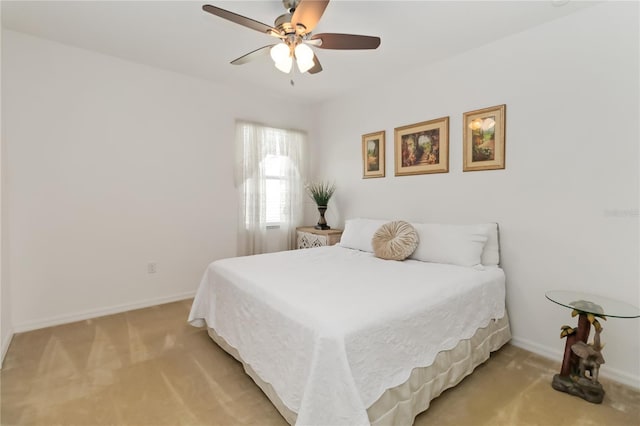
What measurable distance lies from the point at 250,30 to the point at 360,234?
6.76 ft

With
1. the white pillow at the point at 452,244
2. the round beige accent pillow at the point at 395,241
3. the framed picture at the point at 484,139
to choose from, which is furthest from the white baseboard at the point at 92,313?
the framed picture at the point at 484,139

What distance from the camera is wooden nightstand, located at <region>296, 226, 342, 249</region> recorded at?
12.0 feet

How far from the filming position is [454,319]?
184cm

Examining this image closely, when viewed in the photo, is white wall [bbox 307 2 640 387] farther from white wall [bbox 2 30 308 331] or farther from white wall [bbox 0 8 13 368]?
white wall [bbox 0 8 13 368]

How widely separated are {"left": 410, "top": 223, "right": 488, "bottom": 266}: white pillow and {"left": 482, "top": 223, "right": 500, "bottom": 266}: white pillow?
5 cm

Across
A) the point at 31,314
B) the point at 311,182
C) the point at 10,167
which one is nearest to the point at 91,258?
the point at 31,314

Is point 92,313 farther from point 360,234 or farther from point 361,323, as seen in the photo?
point 361,323

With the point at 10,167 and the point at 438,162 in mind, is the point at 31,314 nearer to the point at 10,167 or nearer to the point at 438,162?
the point at 10,167

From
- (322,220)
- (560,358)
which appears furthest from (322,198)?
(560,358)

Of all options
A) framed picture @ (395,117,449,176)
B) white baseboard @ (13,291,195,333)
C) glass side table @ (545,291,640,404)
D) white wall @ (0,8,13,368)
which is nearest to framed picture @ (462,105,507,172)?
framed picture @ (395,117,449,176)

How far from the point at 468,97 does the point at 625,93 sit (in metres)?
1.02

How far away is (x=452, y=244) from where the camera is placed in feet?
8.14

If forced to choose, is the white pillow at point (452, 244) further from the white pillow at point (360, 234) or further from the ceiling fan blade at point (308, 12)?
the ceiling fan blade at point (308, 12)

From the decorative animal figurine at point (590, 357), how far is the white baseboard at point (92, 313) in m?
3.46
